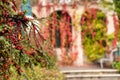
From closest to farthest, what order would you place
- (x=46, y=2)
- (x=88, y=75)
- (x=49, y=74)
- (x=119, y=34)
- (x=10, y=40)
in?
(x=10, y=40), (x=49, y=74), (x=88, y=75), (x=119, y=34), (x=46, y=2)

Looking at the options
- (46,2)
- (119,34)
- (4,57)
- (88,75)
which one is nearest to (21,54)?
(4,57)

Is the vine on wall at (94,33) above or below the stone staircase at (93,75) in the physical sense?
above

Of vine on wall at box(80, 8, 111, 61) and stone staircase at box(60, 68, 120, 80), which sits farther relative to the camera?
vine on wall at box(80, 8, 111, 61)

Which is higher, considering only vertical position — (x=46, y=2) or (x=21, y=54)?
(x=46, y=2)

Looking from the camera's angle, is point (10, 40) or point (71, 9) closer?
point (10, 40)

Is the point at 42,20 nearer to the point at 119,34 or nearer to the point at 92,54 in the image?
the point at 119,34

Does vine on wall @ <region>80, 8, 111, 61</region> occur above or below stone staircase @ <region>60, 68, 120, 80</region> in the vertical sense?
above

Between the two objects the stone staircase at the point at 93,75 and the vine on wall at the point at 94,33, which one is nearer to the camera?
the stone staircase at the point at 93,75

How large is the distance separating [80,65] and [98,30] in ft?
6.92

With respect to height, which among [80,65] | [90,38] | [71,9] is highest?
[71,9]

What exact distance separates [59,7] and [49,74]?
10398mm

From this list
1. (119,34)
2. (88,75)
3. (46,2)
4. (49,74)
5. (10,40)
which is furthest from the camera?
(46,2)

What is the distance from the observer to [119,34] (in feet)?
58.5

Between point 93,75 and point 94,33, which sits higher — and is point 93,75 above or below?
below
